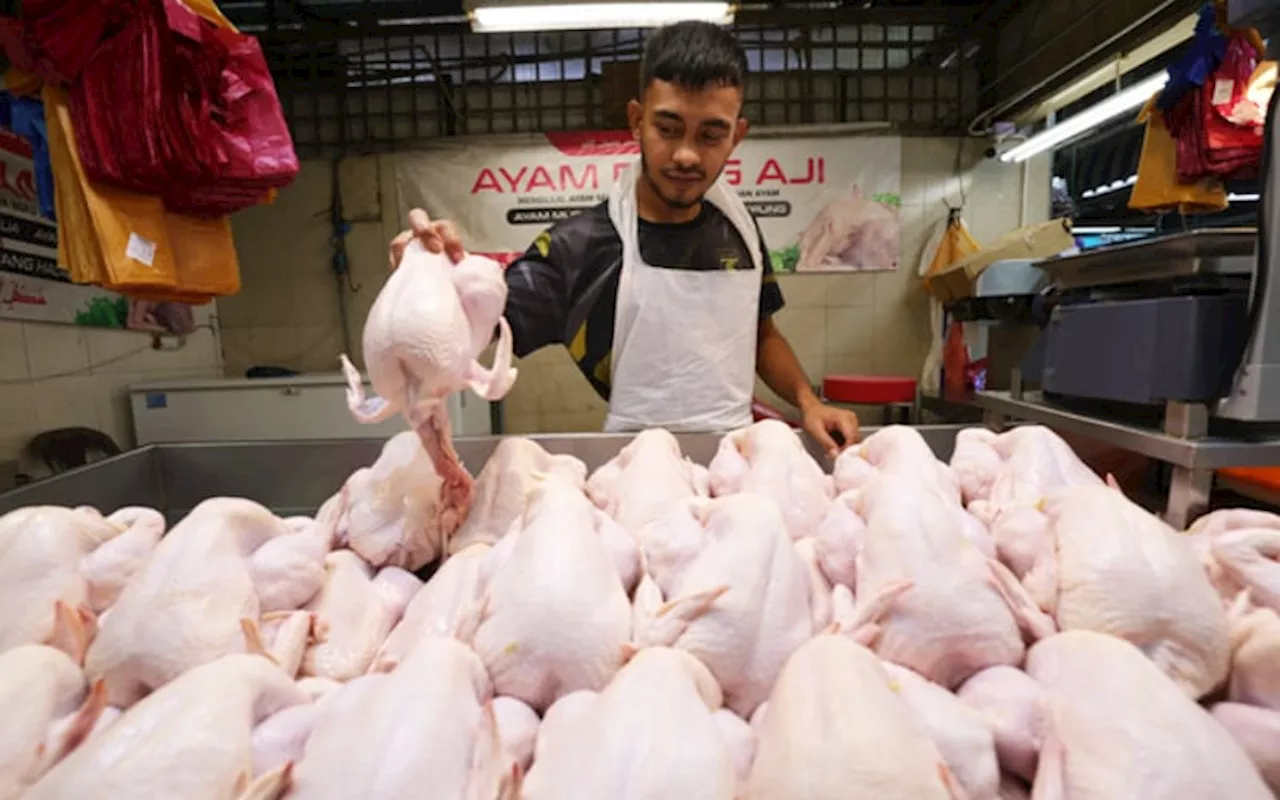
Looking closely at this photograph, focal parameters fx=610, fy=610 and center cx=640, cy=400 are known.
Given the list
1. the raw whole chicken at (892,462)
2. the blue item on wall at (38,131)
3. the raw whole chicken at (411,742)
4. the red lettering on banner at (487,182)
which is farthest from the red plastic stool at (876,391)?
the blue item on wall at (38,131)

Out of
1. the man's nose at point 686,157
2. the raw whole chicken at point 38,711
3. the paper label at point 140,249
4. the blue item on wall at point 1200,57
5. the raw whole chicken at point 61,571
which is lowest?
the raw whole chicken at point 38,711

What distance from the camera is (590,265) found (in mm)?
2395

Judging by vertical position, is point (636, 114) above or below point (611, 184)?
below

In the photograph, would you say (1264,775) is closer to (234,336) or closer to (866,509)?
(866,509)

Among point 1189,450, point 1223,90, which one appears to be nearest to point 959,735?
point 1189,450

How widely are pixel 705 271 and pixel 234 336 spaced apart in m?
4.76

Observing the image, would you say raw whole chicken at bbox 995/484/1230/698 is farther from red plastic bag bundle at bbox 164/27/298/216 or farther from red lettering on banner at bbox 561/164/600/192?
red lettering on banner at bbox 561/164/600/192

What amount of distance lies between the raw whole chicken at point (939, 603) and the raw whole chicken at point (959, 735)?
0.23 feet

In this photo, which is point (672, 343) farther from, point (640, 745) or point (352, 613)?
point (640, 745)

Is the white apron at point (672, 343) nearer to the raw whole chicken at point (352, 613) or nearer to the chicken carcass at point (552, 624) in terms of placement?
the raw whole chicken at point (352, 613)

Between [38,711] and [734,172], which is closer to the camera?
[38,711]

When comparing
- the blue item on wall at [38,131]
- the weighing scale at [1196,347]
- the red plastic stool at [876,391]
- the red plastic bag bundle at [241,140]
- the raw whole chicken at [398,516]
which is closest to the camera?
the raw whole chicken at [398,516]

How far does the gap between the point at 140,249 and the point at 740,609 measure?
2905mm

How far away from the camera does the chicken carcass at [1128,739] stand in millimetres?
593
